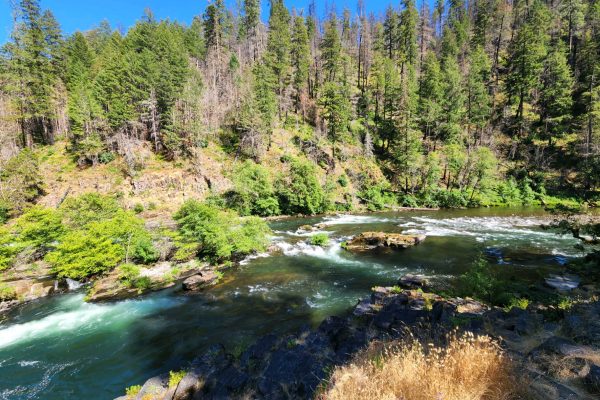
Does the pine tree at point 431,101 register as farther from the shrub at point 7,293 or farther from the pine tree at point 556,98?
the shrub at point 7,293

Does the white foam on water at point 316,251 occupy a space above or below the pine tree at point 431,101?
below

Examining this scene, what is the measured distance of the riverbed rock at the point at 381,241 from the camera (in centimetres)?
2288

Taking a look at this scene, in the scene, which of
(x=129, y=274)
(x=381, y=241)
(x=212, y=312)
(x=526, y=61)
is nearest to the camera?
(x=212, y=312)

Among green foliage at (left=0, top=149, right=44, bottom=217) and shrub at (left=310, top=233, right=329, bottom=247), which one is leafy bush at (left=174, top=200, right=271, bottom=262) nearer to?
shrub at (left=310, top=233, right=329, bottom=247)

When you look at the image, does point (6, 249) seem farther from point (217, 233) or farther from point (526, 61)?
point (526, 61)

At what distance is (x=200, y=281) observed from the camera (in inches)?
669

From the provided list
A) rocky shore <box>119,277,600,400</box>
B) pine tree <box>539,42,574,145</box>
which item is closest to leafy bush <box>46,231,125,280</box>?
rocky shore <box>119,277,600,400</box>

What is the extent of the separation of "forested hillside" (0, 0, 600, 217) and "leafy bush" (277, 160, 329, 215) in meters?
0.19

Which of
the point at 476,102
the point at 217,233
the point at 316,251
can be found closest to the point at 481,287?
the point at 316,251

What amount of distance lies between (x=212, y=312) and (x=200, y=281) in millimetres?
3542

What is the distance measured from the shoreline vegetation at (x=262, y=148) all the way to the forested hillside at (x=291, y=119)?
304 mm

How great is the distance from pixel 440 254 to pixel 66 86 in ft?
206

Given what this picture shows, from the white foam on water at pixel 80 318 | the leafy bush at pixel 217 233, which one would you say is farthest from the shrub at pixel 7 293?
the leafy bush at pixel 217 233

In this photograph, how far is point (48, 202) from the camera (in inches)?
1344
